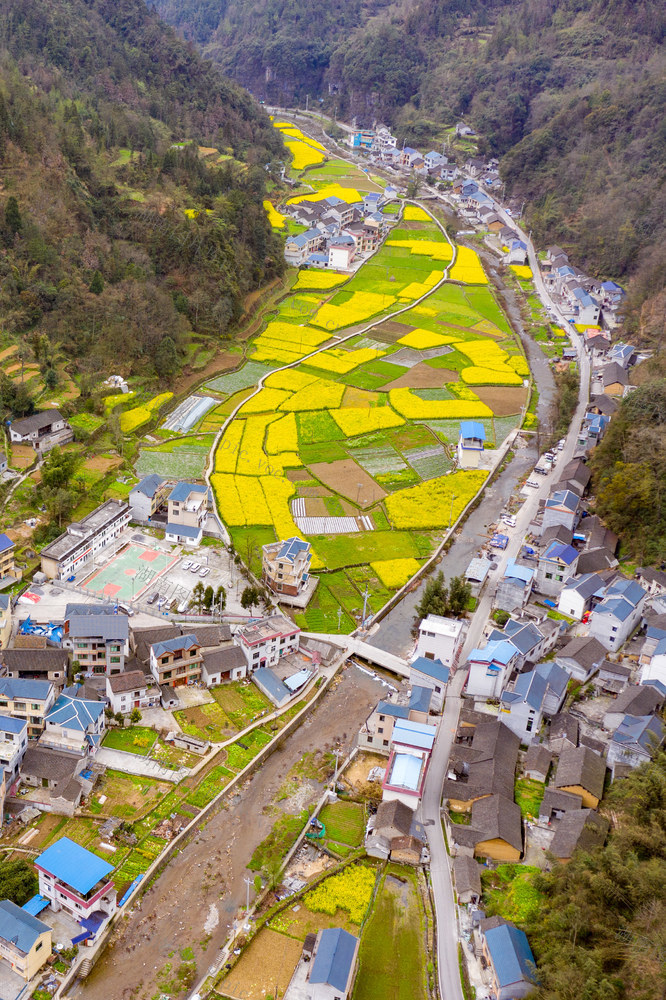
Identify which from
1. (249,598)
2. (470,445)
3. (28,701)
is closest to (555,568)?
(470,445)

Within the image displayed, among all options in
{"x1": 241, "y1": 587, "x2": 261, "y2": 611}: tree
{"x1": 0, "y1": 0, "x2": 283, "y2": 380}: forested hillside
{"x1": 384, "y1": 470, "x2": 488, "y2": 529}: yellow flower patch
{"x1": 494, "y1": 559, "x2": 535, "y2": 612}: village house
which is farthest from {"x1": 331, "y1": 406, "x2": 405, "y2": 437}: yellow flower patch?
{"x1": 241, "y1": 587, "x2": 261, "y2": 611}: tree

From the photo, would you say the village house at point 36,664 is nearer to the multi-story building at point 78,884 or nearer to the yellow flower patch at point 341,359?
the multi-story building at point 78,884

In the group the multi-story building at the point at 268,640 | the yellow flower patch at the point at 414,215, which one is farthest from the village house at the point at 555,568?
the yellow flower patch at the point at 414,215

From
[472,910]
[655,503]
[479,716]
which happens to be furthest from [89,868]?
[655,503]

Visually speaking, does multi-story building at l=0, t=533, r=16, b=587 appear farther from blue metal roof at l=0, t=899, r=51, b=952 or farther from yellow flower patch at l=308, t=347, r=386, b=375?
yellow flower patch at l=308, t=347, r=386, b=375

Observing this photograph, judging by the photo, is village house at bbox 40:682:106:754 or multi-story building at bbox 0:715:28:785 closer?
multi-story building at bbox 0:715:28:785

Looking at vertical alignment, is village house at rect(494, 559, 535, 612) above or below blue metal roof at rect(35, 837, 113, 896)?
below
